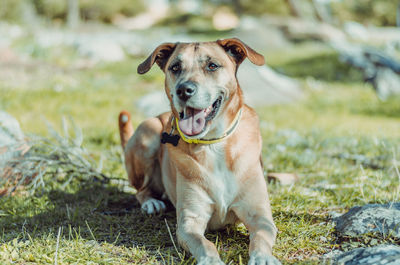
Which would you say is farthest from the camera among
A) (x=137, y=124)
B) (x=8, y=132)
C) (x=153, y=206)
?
(x=137, y=124)

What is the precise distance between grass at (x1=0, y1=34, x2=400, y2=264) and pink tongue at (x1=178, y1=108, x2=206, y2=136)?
749 mm

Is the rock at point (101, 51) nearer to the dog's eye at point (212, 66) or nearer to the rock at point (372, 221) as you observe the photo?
the dog's eye at point (212, 66)

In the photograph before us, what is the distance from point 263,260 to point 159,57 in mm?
1683

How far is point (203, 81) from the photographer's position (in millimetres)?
2643

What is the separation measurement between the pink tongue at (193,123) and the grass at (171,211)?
0.75 meters

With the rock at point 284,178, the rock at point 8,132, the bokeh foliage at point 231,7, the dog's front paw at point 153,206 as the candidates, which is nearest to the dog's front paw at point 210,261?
the dog's front paw at point 153,206

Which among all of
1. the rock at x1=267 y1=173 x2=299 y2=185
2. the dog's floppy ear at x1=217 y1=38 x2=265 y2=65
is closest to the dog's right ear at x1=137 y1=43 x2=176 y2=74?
the dog's floppy ear at x1=217 y1=38 x2=265 y2=65

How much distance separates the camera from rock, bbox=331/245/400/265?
206cm

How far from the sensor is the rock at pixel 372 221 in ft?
8.45

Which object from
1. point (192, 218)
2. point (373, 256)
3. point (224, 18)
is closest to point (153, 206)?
point (192, 218)

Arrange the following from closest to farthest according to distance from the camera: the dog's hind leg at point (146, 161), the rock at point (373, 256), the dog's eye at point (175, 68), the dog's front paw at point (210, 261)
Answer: the rock at point (373, 256)
the dog's front paw at point (210, 261)
the dog's eye at point (175, 68)
the dog's hind leg at point (146, 161)

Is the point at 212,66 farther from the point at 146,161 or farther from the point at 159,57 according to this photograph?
the point at 146,161

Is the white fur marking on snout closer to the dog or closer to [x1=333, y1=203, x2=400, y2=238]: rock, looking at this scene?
the dog

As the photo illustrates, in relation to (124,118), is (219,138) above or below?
above
